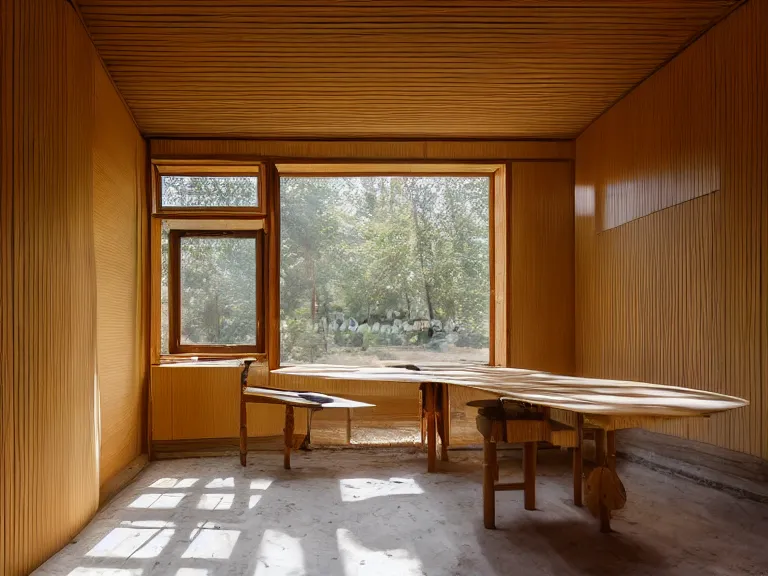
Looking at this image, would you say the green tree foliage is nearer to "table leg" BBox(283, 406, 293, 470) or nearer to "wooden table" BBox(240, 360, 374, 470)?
"wooden table" BBox(240, 360, 374, 470)

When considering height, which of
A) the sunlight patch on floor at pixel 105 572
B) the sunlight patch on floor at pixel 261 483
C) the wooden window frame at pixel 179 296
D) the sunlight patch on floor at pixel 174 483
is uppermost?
the wooden window frame at pixel 179 296

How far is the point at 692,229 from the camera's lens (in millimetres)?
3510

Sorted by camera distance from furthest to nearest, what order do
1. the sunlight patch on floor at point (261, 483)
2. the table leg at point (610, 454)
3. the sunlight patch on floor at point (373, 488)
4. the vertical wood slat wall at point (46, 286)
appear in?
1. the sunlight patch on floor at point (261, 483)
2. the sunlight patch on floor at point (373, 488)
3. the table leg at point (610, 454)
4. the vertical wood slat wall at point (46, 286)

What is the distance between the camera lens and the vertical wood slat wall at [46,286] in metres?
2.28

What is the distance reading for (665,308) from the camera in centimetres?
378

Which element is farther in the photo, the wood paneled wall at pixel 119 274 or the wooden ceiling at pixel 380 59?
the wood paneled wall at pixel 119 274

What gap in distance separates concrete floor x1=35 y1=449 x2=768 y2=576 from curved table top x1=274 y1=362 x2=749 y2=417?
2.55 ft

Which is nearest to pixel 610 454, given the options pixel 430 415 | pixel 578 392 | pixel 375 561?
pixel 578 392

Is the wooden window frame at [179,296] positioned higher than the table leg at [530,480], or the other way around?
the wooden window frame at [179,296]

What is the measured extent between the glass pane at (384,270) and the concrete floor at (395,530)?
7.12 ft

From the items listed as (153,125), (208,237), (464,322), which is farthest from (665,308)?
(153,125)

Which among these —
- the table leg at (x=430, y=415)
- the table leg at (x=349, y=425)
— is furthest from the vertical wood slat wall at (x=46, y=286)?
the table leg at (x=430, y=415)

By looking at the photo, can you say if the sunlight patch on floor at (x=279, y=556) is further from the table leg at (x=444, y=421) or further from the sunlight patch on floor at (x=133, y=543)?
the table leg at (x=444, y=421)

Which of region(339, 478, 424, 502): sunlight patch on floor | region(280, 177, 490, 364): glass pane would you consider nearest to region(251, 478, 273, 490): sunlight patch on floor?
region(339, 478, 424, 502): sunlight patch on floor
